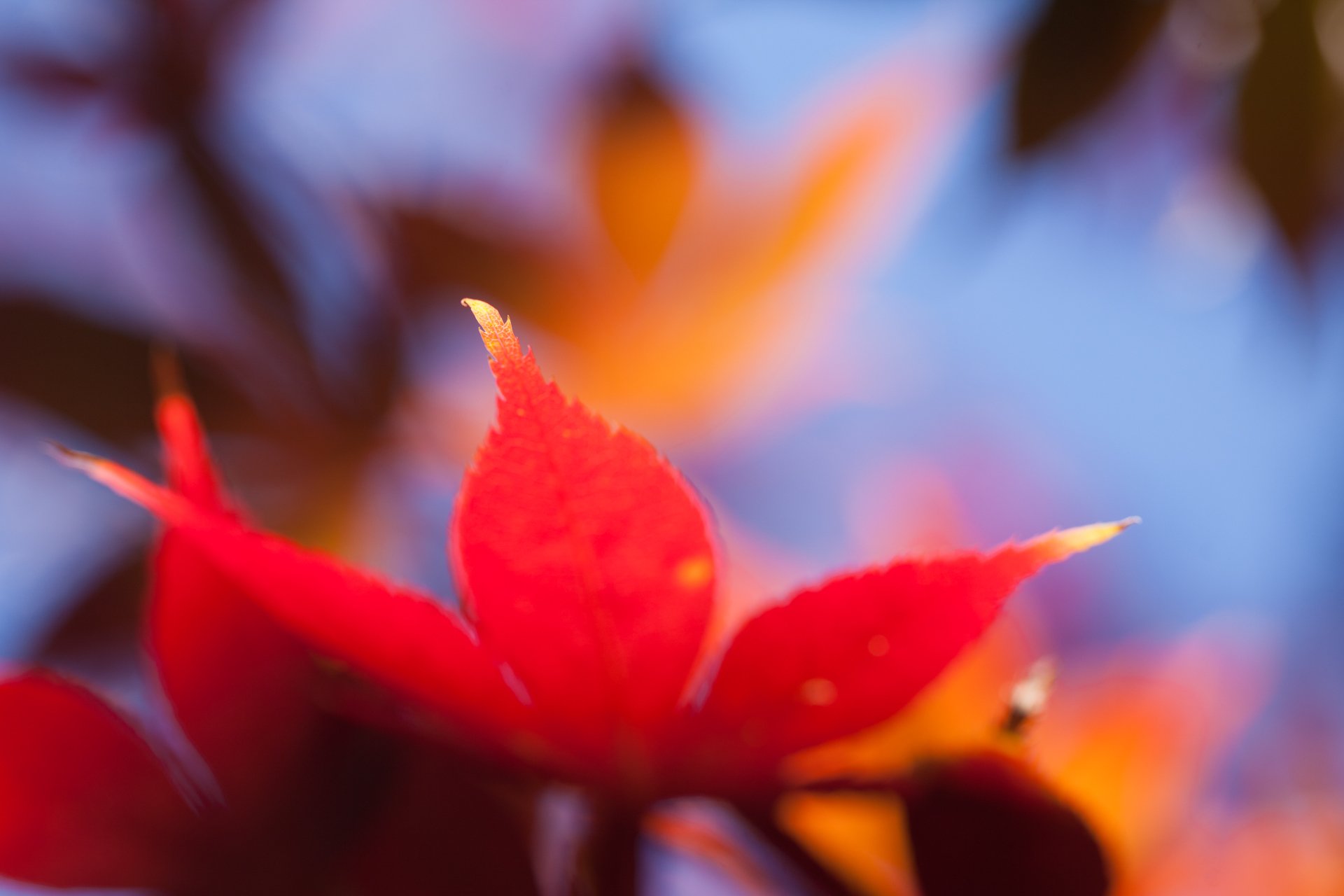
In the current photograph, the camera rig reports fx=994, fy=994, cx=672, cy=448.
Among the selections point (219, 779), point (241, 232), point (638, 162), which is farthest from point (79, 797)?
point (638, 162)

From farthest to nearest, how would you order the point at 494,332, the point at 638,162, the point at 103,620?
the point at 638,162
the point at 103,620
the point at 494,332

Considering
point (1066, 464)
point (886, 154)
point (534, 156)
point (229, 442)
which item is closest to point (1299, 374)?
point (1066, 464)

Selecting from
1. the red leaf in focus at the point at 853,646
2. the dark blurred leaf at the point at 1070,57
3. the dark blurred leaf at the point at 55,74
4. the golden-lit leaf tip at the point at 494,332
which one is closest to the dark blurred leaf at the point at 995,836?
the red leaf in focus at the point at 853,646

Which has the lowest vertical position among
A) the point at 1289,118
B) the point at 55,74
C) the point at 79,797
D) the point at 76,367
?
the point at 79,797

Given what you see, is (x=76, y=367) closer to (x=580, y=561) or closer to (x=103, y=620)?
(x=103, y=620)

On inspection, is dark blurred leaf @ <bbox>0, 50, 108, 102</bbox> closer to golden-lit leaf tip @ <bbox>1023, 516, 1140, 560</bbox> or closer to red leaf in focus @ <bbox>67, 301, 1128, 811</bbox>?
red leaf in focus @ <bbox>67, 301, 1128, 811</bbox>

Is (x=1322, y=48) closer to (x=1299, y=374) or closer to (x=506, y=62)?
(x=1299, y=374)

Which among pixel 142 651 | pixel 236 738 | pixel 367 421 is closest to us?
pixel 236 738
